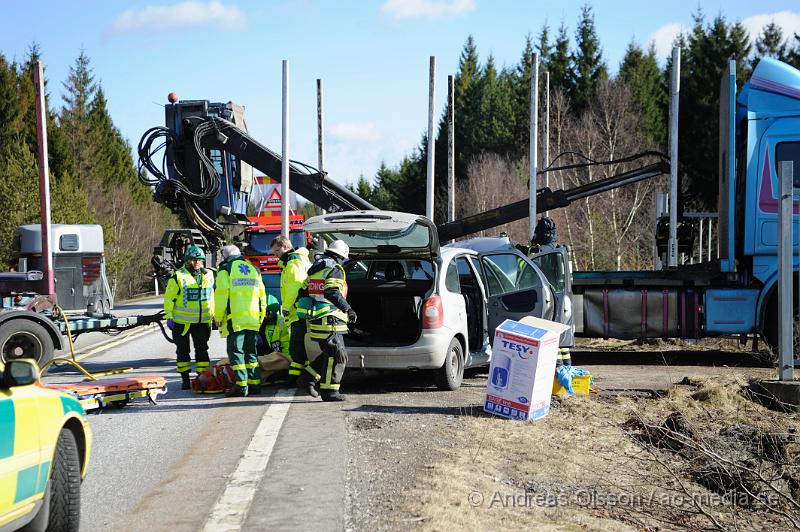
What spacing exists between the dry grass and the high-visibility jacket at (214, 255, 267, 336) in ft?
9.58

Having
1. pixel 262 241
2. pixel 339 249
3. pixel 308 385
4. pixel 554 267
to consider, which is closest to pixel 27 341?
pixel 308 385

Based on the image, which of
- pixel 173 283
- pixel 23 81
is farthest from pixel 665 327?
pixel 23 81

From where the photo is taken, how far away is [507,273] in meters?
12.3

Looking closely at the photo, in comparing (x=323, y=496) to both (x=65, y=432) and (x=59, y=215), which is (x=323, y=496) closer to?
(x=65, y=432)

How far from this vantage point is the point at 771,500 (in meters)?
6.47

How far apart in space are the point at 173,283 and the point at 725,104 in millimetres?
8881

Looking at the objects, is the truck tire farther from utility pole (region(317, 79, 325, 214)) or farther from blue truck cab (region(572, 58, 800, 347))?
utility pole (region(317, 79, 325, 214))

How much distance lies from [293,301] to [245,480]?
4.67 m

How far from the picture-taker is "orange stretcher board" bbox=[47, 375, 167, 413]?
9352 mm

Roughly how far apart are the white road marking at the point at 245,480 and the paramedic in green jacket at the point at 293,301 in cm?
127

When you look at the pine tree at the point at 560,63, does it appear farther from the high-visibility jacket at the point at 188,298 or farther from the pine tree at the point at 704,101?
the high-visibility jacket at the point at 188,298

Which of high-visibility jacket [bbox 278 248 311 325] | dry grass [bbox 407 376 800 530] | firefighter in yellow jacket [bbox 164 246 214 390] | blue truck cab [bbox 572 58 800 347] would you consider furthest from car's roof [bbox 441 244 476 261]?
blue truck cab [bbox 572 58 800 347]

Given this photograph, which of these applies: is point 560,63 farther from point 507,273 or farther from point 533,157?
point 507,273

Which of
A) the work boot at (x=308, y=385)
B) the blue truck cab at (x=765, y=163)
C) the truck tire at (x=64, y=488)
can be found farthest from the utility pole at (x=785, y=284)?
the truck tire at (x=64, y=488)
